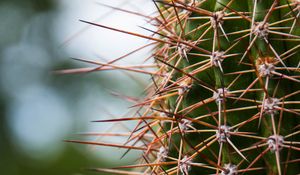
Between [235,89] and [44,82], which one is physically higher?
[44,82]

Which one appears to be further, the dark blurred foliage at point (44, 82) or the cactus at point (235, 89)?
the dark blurred foliage at point (44, 82)

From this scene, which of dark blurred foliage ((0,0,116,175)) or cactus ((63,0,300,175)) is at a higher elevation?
dark blurred foliage ((0,0,116,175))

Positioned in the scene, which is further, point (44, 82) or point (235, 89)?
point (44, 82)

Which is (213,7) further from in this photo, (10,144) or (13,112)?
(13,112)

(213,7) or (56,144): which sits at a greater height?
(56,144)

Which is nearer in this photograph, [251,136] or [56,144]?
[251,136]

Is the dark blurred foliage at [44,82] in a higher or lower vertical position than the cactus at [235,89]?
higher

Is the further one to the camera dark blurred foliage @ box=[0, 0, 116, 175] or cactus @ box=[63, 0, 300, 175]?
dark blurred foliage @ box=[0, 0, 116, 175]

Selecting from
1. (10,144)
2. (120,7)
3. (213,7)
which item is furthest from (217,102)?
(10,144)
